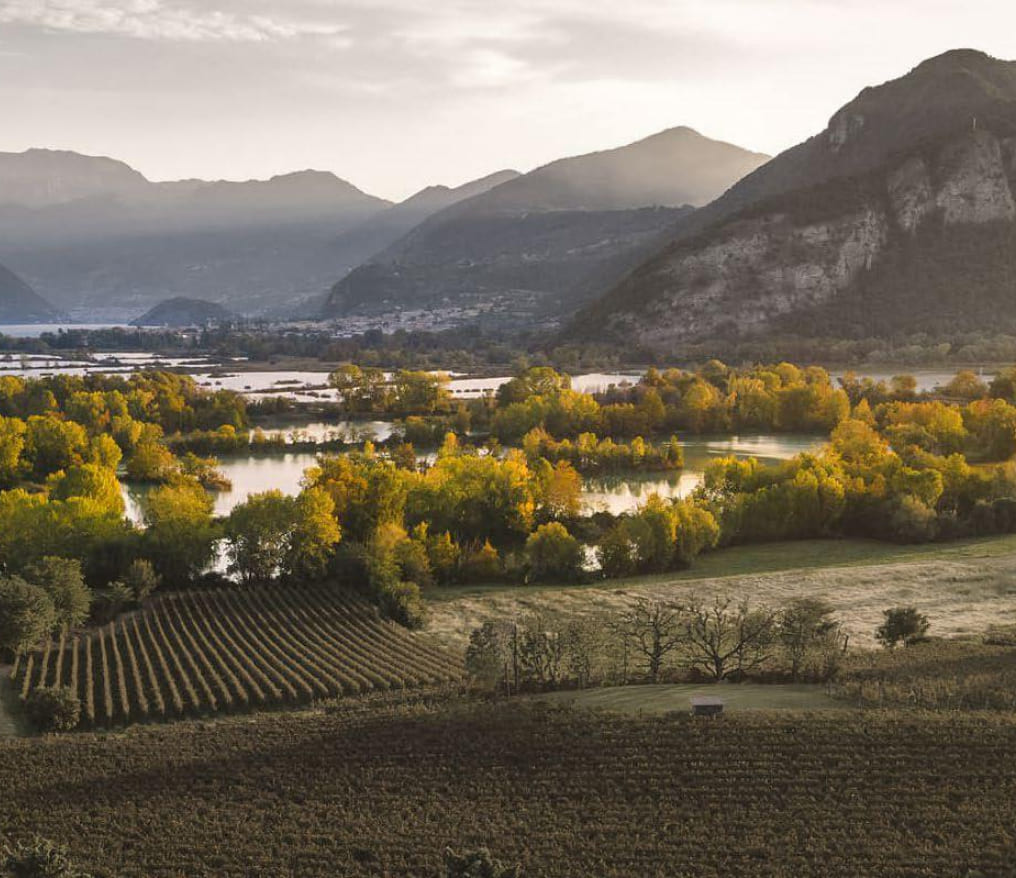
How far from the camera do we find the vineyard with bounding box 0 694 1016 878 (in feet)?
72.5

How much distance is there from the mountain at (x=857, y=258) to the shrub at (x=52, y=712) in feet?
480

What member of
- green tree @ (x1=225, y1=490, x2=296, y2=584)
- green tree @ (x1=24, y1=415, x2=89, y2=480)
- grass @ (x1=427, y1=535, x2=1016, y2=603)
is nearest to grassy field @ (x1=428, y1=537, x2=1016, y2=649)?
grass @ (x1=427, y1=535, x2=1016, y2=603)

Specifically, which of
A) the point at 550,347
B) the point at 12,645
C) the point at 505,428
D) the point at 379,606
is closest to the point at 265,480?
the point at 505,428

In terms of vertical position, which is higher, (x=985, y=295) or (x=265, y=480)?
(x=985, y=295)

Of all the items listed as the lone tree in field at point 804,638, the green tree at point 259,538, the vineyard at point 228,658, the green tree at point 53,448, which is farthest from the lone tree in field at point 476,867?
the green tree at point 53,448

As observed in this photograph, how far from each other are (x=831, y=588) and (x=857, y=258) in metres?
145

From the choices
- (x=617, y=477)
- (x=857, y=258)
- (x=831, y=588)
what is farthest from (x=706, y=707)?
(x=857, y=258)

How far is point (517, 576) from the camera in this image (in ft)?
162

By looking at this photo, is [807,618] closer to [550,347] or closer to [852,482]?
[852,482]

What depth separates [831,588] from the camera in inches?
1811

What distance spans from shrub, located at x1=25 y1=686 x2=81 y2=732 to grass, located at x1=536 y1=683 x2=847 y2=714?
13.2 metres

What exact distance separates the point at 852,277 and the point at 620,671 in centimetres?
15763

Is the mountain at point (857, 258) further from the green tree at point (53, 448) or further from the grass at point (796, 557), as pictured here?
the grass at point (796, 557)

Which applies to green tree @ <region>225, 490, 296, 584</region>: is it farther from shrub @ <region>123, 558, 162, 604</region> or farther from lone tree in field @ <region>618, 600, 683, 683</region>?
lone tree in field @ <region>618, 600, 683, 683</region>
